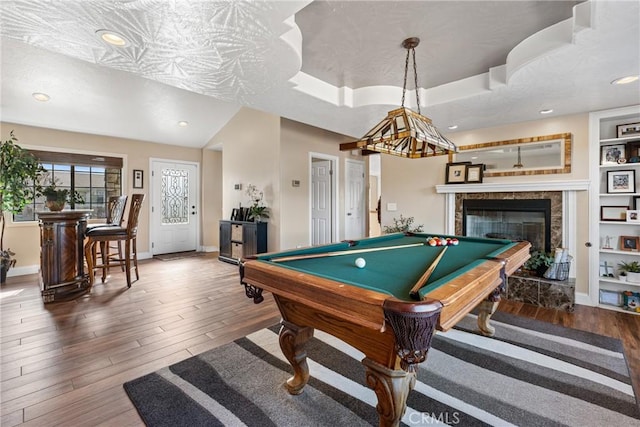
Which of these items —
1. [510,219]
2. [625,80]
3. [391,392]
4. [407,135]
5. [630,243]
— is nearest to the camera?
[391,392]

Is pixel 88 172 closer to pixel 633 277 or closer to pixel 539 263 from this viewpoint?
pixel 539 263

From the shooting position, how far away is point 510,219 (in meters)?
4.02

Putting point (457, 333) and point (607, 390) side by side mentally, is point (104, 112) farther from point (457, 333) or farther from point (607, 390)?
point (607, 390)

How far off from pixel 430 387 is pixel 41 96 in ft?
19.8

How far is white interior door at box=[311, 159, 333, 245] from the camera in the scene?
240 inches

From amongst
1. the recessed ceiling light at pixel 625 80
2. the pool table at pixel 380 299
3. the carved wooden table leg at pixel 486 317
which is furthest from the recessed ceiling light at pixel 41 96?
the recessed ceiling light at pixel 625 80

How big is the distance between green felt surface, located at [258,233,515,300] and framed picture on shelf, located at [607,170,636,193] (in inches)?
81.6

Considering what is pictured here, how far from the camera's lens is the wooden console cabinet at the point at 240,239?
16.6ft

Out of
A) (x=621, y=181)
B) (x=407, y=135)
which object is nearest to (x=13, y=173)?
Answer: (x=407, y=135)

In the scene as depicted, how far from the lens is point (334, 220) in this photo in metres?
6.07

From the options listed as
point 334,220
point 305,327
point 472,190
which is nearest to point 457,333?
point 305,327

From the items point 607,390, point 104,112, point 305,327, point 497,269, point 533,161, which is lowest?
point 607,390

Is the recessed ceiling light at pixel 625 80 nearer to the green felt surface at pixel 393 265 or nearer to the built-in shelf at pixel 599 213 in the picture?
the built-in shelf at pixel 599 213

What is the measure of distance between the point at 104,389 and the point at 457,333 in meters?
2.78
